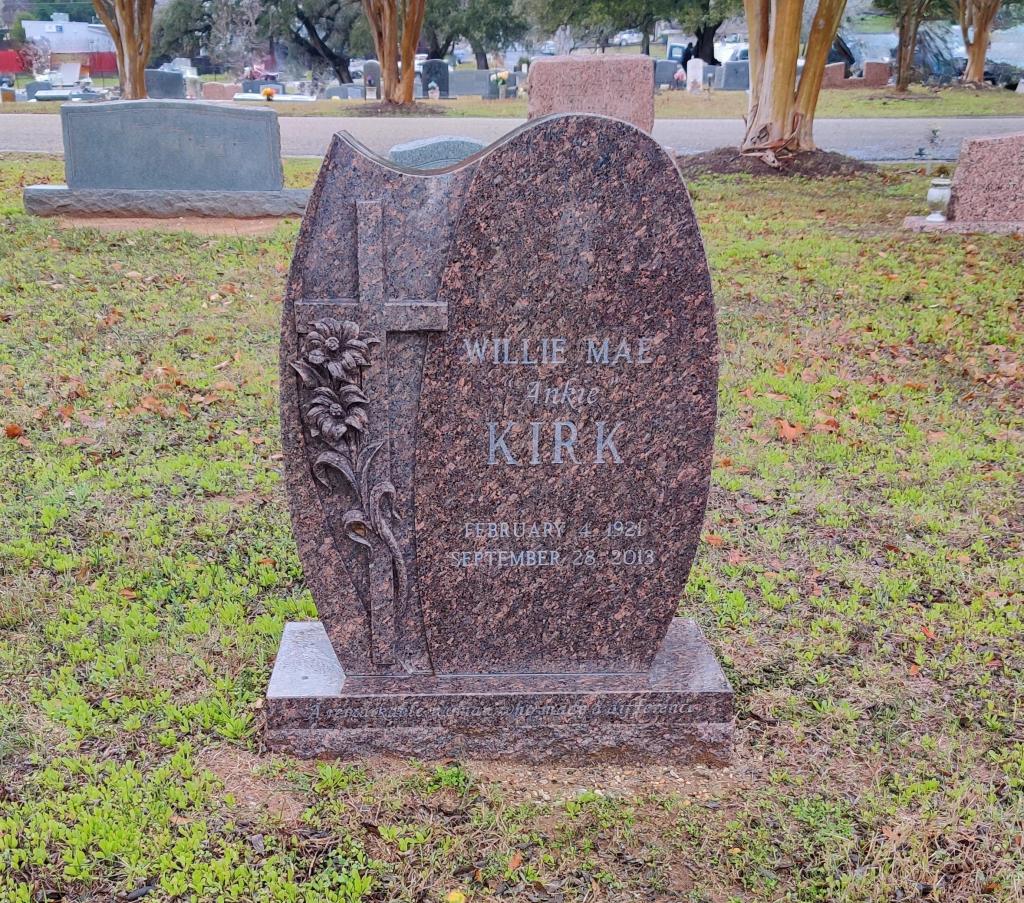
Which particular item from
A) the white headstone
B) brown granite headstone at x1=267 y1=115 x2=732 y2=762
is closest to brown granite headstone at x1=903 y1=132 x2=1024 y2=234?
brown granite headstone at x1=267 y1=115 x2=732 y2=762

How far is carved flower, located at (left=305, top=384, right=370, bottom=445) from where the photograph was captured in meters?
2.89

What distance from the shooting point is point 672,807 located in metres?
3.01

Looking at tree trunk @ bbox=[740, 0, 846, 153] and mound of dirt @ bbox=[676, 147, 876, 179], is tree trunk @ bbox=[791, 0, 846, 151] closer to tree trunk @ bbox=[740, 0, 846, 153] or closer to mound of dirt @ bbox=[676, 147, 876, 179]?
tree trunk @ bbox=[740, 0, 846, 153]

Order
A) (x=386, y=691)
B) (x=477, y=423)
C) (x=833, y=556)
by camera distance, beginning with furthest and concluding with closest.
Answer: (x=833, y=556), (x=386, y=691), (x=477, y=423)

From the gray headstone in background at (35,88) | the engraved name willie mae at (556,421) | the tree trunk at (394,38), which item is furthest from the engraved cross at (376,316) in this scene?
the gray headstone in background at (35,88)

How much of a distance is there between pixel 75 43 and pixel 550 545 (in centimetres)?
6679

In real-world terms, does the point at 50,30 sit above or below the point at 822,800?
above

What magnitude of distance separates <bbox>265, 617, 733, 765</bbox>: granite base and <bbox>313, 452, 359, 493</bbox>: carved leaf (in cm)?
66

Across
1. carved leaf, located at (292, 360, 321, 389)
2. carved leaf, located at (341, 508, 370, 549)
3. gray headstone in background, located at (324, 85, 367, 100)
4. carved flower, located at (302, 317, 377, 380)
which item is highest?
gray headstone in background, located at (324, 85, 367, 100)

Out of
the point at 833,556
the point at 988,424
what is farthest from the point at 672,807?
the point at 988,424

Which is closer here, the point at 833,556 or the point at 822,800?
the point at 822,800

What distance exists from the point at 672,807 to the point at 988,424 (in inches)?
153

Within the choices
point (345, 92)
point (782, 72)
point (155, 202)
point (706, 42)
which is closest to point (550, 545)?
point (155, 202)

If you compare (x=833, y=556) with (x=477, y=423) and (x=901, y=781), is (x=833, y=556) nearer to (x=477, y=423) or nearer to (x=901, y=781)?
(x=901, y=781)
